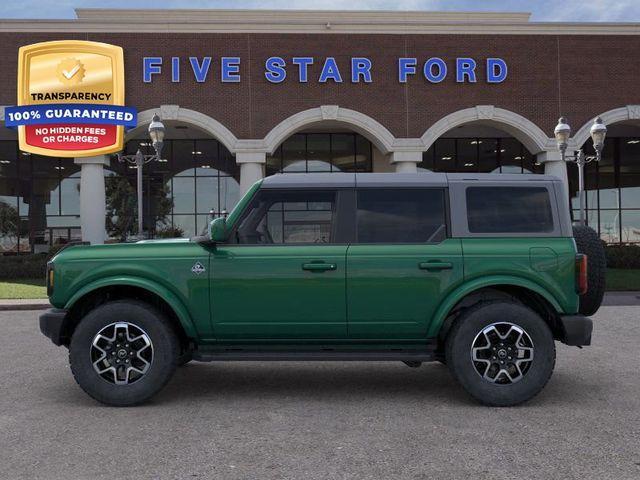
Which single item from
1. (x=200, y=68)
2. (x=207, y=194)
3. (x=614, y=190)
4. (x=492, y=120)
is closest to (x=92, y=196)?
(x=200, y=68)

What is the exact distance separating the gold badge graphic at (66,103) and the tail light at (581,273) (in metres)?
20.3

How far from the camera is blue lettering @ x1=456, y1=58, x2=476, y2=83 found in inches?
930

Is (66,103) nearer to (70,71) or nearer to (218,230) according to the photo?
(70,71)

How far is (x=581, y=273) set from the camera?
528 cm

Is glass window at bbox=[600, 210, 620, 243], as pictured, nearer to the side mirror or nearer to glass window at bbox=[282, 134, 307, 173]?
glass window at bbox=[282, 134, 307, 173]

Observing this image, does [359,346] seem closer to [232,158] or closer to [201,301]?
[201,301]

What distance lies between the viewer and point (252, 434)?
14.8 feet

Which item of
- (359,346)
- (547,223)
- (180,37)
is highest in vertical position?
(180,37)

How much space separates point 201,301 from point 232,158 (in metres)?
25.8

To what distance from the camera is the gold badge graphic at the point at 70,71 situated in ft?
73.1

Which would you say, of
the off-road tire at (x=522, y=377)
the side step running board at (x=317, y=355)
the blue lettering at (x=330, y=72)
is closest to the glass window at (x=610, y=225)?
the blue lettering at (x=330, y=72)

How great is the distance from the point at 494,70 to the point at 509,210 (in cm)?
2010

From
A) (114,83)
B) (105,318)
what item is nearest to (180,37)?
(114,83)

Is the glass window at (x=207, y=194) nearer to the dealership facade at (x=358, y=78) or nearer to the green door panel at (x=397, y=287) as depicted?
the dealership facade at (x=358, y=78)
